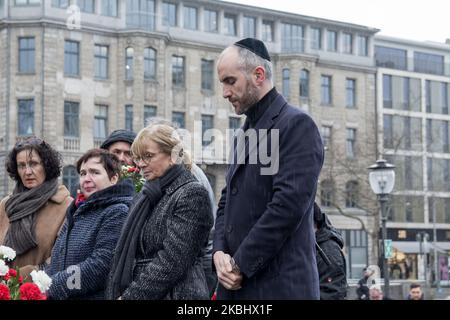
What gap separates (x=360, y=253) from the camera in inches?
1911

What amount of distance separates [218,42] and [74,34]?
314 inches

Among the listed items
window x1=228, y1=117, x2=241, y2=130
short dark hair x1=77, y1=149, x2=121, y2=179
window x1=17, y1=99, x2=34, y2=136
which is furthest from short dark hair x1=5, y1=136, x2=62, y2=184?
window x1=228, y1=117, x2=241, y2=130

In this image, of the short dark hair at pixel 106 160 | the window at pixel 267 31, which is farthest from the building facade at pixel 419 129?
the short dark hair at pixel 106 160

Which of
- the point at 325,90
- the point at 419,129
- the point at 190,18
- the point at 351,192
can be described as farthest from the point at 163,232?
the point at 419,129

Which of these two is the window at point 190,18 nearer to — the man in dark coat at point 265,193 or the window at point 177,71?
the window at point 177,71

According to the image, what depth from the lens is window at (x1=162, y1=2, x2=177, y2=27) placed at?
4275 cm

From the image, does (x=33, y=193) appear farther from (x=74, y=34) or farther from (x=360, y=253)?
(x=360, y=253)

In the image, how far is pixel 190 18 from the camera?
144 ft

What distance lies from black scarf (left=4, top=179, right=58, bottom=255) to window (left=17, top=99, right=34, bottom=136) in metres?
34.6

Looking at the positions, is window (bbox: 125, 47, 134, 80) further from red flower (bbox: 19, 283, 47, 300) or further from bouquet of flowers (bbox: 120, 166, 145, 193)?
red flower (bbox: 19, 283, 47, 300)

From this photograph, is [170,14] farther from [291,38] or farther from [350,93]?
[350,93]

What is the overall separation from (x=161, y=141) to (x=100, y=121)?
122 feet
